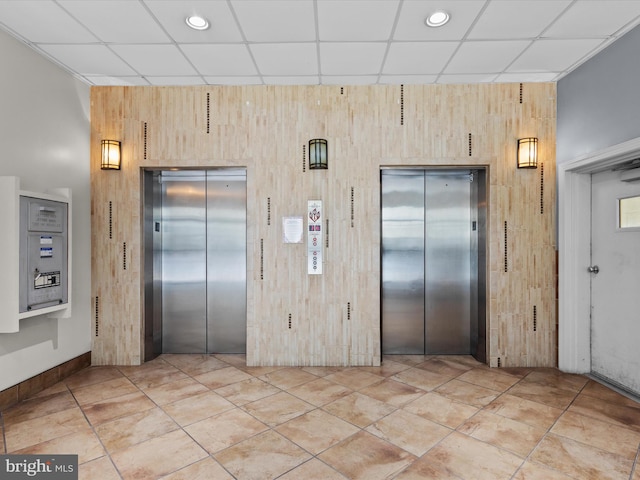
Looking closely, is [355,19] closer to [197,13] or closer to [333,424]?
[197,13]

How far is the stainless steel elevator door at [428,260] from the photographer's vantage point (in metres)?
4.50

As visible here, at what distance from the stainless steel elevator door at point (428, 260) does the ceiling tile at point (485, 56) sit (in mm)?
1346

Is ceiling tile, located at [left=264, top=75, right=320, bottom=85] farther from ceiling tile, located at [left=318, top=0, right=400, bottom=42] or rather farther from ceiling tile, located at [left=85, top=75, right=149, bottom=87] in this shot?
ceiling tile, located at [left=85, top=75, right=149, bottom=87]

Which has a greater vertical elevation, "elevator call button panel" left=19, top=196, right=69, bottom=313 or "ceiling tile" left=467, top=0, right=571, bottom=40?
"ceiling tile" left=467, top=0, right=571, bottom=40

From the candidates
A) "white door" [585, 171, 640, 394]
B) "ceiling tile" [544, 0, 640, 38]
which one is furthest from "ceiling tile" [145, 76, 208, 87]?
"white door" [585, 171, 640, 394]

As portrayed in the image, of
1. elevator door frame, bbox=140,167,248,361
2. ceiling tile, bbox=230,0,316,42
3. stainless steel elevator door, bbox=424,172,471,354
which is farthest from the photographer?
stainless steel elevator door, bbox=424,172,471,354

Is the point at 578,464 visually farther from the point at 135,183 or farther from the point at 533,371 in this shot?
the point at 135,183

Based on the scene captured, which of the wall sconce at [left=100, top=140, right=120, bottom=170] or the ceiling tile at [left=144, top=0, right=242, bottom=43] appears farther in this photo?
the wall sconce at [left=100, top=140, right=120, bottom=170]

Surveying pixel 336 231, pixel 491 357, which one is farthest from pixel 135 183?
pixel 491 357

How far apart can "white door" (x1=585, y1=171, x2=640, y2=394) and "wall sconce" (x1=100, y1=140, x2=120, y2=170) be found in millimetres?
5628

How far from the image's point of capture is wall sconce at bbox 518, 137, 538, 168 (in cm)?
395

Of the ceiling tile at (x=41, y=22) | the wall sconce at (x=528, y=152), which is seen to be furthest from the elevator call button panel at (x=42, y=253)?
the wall sconce at (x=528, y=152)

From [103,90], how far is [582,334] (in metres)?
6.45

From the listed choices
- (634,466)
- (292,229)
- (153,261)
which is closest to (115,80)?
(153,261)
